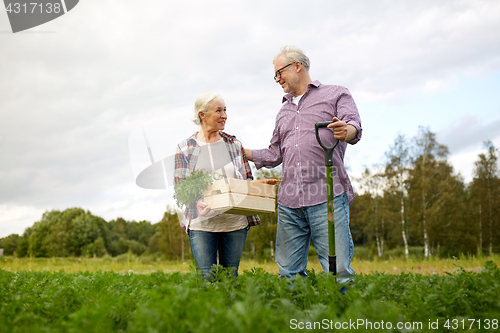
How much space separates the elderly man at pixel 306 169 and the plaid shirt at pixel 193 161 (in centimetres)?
47

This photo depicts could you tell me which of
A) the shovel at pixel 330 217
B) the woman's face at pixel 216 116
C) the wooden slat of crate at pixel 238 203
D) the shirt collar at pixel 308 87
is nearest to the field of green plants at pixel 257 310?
the shovel at pixel 330 217

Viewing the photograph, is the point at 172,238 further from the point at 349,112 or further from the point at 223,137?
the point at 349,112

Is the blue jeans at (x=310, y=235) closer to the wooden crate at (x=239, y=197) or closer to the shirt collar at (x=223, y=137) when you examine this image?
the wooden crate at (x=239, y=197)

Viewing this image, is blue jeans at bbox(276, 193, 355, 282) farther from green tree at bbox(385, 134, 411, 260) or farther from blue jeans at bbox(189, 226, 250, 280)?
green tree at bbox(385, 134, 411, 260)

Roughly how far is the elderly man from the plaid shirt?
47cm

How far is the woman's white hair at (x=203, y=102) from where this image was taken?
160 inches

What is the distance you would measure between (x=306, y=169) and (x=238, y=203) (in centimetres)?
91

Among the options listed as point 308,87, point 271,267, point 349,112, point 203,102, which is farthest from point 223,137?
point 271,267

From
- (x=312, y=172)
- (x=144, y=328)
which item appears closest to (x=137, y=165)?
(x=312, y=172)

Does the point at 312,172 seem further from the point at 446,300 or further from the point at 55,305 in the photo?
the point at 55,305

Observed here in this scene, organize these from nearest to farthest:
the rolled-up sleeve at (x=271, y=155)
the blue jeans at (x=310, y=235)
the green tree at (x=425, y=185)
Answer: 1. the blue jeans at (x=310, y=235)
2. the rolled-up sleeve at (x=271, y=155)
3. the green tree at (x=425, y=185)

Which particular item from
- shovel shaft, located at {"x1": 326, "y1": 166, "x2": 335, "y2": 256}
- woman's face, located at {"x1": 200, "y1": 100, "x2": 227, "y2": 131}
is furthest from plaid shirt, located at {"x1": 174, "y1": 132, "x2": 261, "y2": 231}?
shovel shaft, located at {"x1": 326, "y1": 166, "x2": 335, "y2": 256}

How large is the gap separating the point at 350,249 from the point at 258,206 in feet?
3.54

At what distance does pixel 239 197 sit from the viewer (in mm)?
3531
